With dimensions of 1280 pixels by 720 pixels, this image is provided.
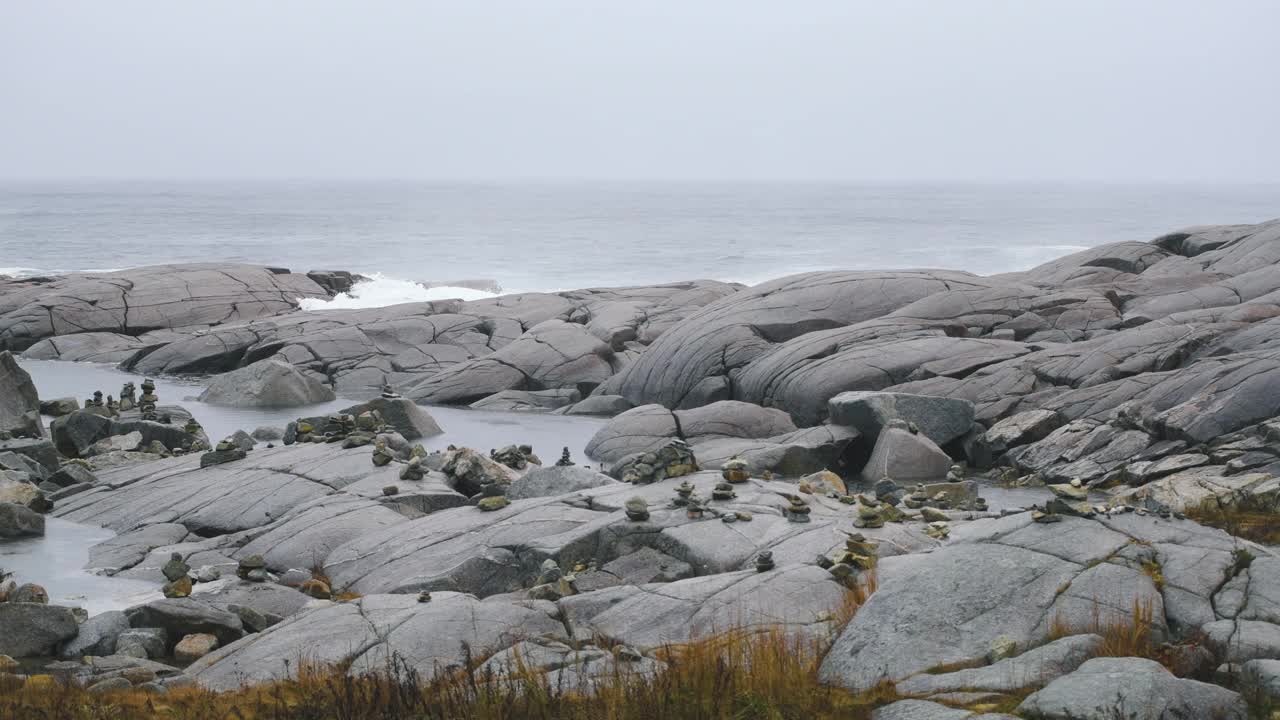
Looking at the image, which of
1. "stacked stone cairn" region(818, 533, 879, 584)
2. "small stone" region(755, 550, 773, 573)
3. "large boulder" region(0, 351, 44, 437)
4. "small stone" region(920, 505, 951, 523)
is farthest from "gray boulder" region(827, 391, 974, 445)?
"large boulder" region(0, 351, 44, 437)

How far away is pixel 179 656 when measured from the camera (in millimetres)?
9688

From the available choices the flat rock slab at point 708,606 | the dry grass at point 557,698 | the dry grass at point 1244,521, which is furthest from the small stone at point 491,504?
the dry grass at point 1244,521

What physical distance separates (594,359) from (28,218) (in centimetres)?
10698

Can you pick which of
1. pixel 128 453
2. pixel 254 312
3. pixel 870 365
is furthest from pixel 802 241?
pixel 128 453

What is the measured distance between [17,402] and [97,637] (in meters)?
13.1

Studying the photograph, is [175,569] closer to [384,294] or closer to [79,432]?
[79,432]

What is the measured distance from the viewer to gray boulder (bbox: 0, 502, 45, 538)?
14484mm

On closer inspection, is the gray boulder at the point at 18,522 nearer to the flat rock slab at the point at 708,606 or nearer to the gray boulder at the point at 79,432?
the gray boulder at the point at 79,432

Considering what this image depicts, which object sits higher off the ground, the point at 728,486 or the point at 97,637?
the point at 728,486

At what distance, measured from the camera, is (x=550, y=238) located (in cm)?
9350

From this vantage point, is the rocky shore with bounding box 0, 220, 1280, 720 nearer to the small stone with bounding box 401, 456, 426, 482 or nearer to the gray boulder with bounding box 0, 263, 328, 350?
the small stone with bounding box 401, 456, 426, 482

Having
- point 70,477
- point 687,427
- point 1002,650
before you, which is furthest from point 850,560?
point 70,477

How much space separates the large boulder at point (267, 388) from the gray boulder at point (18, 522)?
452 inches

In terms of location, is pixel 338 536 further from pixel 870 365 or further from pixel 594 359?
pixel 594 359
